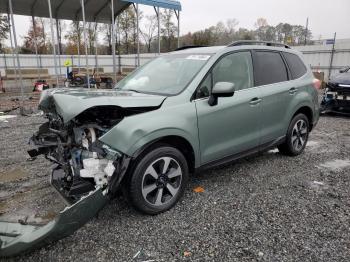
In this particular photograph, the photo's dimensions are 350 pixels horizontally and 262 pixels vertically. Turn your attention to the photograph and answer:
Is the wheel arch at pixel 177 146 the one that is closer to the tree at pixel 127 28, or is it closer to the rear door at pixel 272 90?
the rear door at pixel 272 90

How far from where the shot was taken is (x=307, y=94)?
17.0ft

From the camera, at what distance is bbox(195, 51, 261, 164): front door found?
364 centimetres

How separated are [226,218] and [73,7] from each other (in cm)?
1260

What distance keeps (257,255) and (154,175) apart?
1.26 meters

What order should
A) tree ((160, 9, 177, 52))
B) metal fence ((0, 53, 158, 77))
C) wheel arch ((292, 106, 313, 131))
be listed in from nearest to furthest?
wheel arch ((292, 106, 313, 131)) < metal fence ((0, 53, 158, 77)) < tree ((160, 9, 177, 52))

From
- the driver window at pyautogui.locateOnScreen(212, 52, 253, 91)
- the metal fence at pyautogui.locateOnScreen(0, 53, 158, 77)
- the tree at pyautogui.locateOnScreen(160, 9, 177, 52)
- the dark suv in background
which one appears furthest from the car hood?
the tree at pyautogui.locateOnScreen(160, 9, 177, 52)

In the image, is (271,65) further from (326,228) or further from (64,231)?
(64,231)

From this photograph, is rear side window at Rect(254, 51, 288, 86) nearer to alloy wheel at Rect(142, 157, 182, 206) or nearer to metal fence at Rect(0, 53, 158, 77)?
alloy wheel at Rect(142, 157, 182, 206)

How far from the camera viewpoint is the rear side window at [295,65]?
16.5 feet

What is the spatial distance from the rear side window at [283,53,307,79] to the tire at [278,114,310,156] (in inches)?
27.4

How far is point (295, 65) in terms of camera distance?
5121 mm

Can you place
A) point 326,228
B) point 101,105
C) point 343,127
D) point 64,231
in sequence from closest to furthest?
point 64,231 < point 101,105 < point 326,228 < point 343,127

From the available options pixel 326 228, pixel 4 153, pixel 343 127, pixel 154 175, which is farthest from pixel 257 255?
pixel 343 127

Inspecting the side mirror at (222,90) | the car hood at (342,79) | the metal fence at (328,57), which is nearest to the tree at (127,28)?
the metal fence at (328,57)
